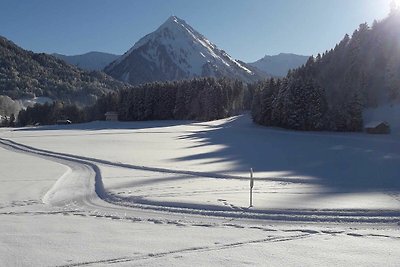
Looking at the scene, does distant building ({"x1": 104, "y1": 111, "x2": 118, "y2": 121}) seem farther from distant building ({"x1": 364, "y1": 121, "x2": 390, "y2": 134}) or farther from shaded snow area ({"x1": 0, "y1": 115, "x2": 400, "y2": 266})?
shaded snow area ({"x1": 0, "y1": 115, "x2": 400, "y2": 266})

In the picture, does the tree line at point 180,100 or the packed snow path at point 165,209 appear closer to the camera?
the packed snow path at point 165,209

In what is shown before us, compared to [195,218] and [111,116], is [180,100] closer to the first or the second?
[111,116]

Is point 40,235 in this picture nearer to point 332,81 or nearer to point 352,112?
point 352,112

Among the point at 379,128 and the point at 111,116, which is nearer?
the point at 379,128

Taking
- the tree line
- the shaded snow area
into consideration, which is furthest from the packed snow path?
the tree line

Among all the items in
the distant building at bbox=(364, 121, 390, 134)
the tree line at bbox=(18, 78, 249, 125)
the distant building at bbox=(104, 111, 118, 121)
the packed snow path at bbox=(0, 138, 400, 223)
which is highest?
the tree line at bbox=(18, 78, 249, 125)

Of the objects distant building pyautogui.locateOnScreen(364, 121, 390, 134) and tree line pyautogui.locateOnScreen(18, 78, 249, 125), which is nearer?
distant building pyautogui.locateOnScreen(364, 121, 390, 134)

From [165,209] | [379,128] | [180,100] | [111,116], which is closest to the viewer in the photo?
[165,209]

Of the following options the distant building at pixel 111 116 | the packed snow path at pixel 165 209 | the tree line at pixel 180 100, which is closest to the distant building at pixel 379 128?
the tree line at pixel 180 100

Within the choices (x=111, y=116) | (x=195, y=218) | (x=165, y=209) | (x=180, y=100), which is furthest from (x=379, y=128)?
(x=111, y=116)

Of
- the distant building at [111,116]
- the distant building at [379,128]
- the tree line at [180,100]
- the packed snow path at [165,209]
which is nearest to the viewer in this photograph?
the packed snow path at [165,209]

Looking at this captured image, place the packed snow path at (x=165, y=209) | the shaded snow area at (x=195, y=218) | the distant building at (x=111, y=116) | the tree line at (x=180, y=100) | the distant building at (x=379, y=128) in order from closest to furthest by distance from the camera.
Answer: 1. the shaded snow area at (x=195, y=218)
2. the packed snow path at (x=165, y=209)
3. the distant building at (x=379, y=128)
4. the tree line at (x=180, y=100)
5. the distant building at (x=111, y=116)

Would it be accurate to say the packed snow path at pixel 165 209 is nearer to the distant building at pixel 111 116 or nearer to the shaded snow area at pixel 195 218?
the shaded snow area at pixel 195 218

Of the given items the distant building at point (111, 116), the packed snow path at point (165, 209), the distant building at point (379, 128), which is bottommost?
the packed snow path at point (165, 209)
